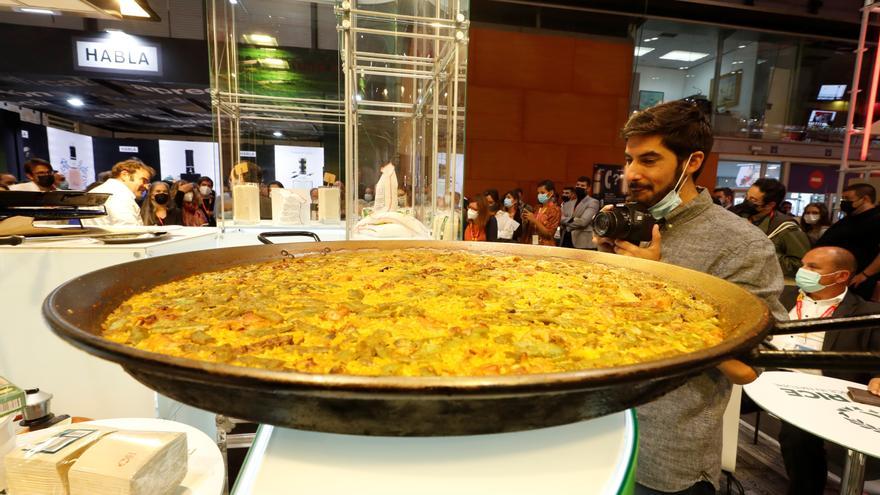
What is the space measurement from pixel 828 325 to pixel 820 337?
9.78 feet

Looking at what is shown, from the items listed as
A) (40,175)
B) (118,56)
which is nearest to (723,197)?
(40,175)

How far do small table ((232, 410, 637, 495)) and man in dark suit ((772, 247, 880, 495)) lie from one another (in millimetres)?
2594

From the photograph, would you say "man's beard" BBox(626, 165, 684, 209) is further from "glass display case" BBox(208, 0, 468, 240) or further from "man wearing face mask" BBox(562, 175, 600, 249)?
"man wearing face mask" BBox(562, 175, 600, 249)

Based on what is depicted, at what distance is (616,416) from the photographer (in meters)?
0.81

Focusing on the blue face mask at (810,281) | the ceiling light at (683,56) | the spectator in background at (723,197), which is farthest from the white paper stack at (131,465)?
the ceiling light at (683,56)

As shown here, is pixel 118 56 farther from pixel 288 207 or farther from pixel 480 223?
pixel 480 223

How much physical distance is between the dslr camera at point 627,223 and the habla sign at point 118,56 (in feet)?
25.9

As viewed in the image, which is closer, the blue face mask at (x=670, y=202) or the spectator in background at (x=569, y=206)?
the blue face mask at (x=670, y=202)

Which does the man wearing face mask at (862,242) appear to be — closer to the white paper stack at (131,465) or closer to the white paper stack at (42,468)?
the white paper stack at (131,465)

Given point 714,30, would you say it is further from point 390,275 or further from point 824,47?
point 390,275

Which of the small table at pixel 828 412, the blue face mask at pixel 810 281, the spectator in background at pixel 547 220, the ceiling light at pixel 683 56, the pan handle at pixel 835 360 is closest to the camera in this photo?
the pan handle at pixel 835 360

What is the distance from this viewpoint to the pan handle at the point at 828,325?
614 mm

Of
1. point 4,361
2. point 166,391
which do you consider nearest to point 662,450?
point 166,391

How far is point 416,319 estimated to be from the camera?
0.95m
